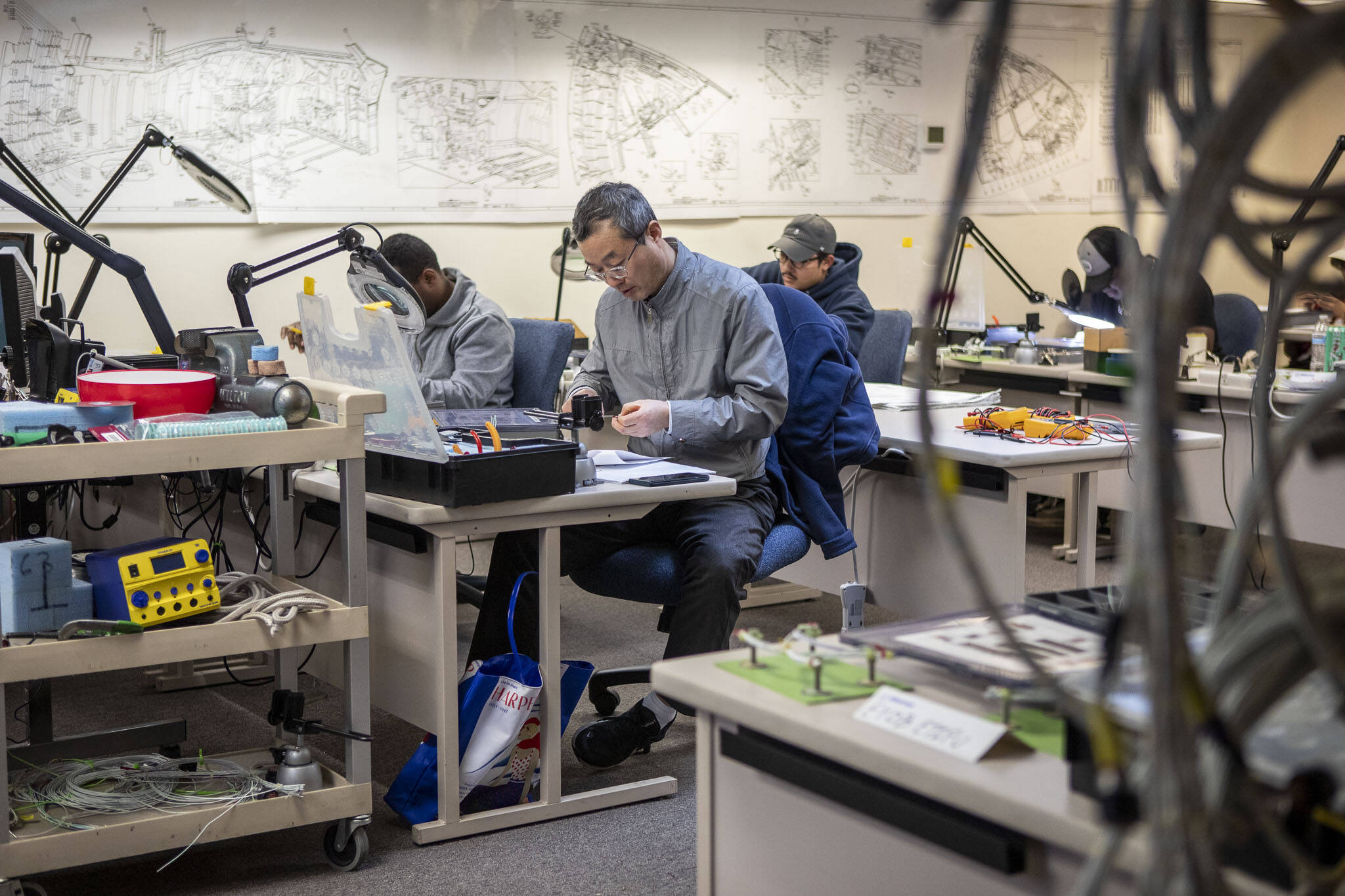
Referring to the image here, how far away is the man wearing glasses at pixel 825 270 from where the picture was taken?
402 cm

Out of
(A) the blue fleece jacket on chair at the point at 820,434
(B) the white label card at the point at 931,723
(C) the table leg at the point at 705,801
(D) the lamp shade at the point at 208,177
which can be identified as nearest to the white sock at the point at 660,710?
(A) the blue fleece jacket on chair at the point at 820,434

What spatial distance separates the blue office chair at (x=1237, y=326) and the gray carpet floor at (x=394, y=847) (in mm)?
2781

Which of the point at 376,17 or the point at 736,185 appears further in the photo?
the point at 736,185

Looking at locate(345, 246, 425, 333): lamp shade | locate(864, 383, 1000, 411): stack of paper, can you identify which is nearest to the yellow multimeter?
locate(345, 246, 425, 333): lamp shade

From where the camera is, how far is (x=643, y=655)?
3.44 metres

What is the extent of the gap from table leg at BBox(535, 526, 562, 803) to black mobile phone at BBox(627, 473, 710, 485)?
19 cm

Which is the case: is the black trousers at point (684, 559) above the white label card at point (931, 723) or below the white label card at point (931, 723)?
below

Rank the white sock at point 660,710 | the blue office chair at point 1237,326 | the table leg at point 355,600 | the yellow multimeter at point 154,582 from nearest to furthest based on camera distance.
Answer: the yellow multimeter at point 154,582 < the table leg at point 355,600 < the white sock at point 660,710 < the blue office chair at point 1237,326

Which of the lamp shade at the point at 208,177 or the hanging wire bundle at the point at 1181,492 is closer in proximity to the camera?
the hanging wire bundle at the point at 1181,492

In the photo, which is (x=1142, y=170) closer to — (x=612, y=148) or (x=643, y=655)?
(x=643, y=655)

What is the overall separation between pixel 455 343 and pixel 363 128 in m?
1.66

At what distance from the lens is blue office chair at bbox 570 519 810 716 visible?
2523 mm

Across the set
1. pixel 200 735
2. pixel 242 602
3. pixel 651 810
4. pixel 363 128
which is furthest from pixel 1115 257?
pixel 363 128

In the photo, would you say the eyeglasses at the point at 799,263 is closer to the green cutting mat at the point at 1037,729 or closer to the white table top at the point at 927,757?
the white table top at the point at 927,757
